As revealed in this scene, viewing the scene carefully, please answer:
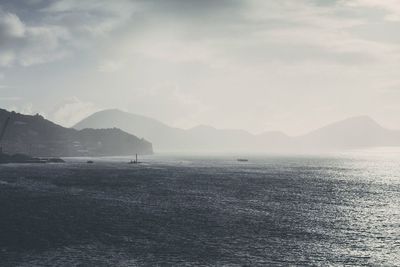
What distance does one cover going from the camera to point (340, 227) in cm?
8075

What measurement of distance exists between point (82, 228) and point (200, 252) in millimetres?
28331

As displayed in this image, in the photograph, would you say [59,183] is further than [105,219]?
Yes

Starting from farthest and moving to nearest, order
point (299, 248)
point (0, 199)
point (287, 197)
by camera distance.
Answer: point (287, 197) < point (0, 199) < point (299, 248)

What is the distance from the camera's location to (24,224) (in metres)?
77.9

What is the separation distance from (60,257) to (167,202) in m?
54.6

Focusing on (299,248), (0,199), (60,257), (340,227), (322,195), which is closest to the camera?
(60,257)

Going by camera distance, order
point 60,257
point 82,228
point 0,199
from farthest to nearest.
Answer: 1. point 0,199
2. point 82,228
3. point 60,257

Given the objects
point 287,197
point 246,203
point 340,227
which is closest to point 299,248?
point 340,227

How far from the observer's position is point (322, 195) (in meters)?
135

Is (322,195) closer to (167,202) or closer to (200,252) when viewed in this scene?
(167,202)

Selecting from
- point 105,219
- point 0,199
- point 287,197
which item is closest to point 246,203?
point 287,197

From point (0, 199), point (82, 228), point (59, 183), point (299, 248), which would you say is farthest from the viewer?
point (59, 183)

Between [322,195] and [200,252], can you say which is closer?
[200,252]

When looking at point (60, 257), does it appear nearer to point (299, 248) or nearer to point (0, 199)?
point (299, 248)
